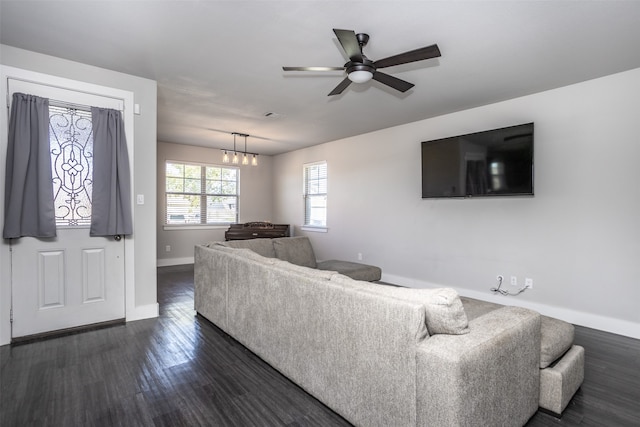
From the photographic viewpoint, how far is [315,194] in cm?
690

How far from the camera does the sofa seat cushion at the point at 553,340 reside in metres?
1.85

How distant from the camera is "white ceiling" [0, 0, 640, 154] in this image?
85.8 inches

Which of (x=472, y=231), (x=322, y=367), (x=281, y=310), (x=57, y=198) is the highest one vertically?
(x=57, y=198)

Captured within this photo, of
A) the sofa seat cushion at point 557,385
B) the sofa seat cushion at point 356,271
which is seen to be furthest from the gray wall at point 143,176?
the sofa seat cushion at point 557,385

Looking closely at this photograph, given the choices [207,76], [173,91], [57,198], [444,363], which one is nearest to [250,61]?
[207,76]

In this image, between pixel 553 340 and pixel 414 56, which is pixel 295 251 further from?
pixel 553 340

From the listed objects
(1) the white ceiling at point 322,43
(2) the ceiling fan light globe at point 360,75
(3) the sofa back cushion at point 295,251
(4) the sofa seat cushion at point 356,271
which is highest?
(1) the white ceiling at point 322,43

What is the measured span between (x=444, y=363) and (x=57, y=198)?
3.47 meters

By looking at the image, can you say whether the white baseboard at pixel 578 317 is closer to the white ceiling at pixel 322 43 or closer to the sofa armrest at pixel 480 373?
the sofa armrest at pixel 480 373

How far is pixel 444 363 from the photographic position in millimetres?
1308

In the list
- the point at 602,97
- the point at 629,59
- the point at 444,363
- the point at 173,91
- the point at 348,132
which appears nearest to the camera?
the point at 444,363

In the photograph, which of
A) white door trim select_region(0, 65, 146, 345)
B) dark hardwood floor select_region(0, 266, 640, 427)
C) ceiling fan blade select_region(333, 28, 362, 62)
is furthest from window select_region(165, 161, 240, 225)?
ceiling fan blade select_region(333, 28, 362, 62)

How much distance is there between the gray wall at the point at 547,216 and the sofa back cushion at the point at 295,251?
57.6 inches

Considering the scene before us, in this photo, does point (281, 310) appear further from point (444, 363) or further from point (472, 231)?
point (472, 231)
